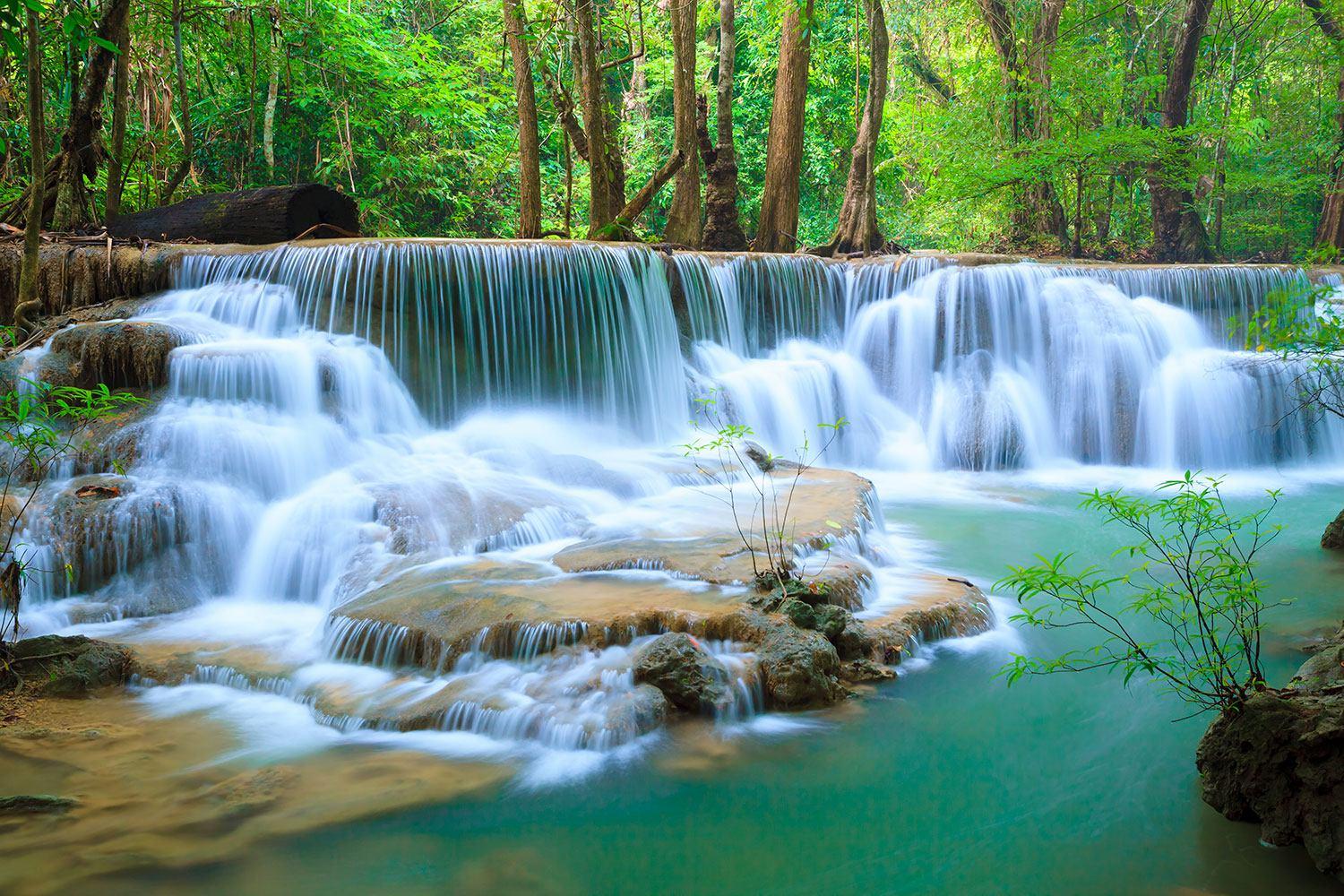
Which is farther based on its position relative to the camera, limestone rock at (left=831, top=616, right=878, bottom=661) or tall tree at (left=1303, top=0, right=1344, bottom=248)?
tall tree at (left=1303, top=0, right=1344, bottom=248)

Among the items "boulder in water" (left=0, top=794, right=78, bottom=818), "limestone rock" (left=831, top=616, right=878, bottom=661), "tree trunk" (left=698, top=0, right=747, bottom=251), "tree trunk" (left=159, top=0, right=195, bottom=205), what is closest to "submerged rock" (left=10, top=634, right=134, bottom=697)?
"boulder in water" (left=0, top=794, right=78, bottom=818)

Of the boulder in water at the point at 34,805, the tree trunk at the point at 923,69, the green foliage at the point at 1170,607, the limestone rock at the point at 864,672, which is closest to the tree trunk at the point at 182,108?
the boulder in water at the point at 34,805

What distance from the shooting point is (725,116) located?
1362 centimetres

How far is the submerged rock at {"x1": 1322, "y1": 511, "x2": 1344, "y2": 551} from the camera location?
702cm

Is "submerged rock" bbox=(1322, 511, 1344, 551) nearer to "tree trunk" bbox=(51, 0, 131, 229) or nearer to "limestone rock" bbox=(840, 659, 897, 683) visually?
"limestone rock" bbox=(840, 659, 897, 683)

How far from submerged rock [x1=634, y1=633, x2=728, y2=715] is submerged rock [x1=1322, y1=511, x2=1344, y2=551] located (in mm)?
5297

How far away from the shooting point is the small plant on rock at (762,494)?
17.1 ft

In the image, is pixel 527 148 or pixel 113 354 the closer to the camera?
pixel 113 354

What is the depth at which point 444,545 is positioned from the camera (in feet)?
20.9

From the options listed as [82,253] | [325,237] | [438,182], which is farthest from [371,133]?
[82,253]

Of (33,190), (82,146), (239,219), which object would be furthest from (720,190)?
(33,190)

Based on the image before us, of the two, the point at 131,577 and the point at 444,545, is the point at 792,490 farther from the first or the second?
the point at 131,577

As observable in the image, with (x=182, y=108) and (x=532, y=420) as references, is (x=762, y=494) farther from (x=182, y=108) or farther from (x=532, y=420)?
(x=182, y=108)

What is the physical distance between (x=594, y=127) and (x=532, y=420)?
4.55 meters
